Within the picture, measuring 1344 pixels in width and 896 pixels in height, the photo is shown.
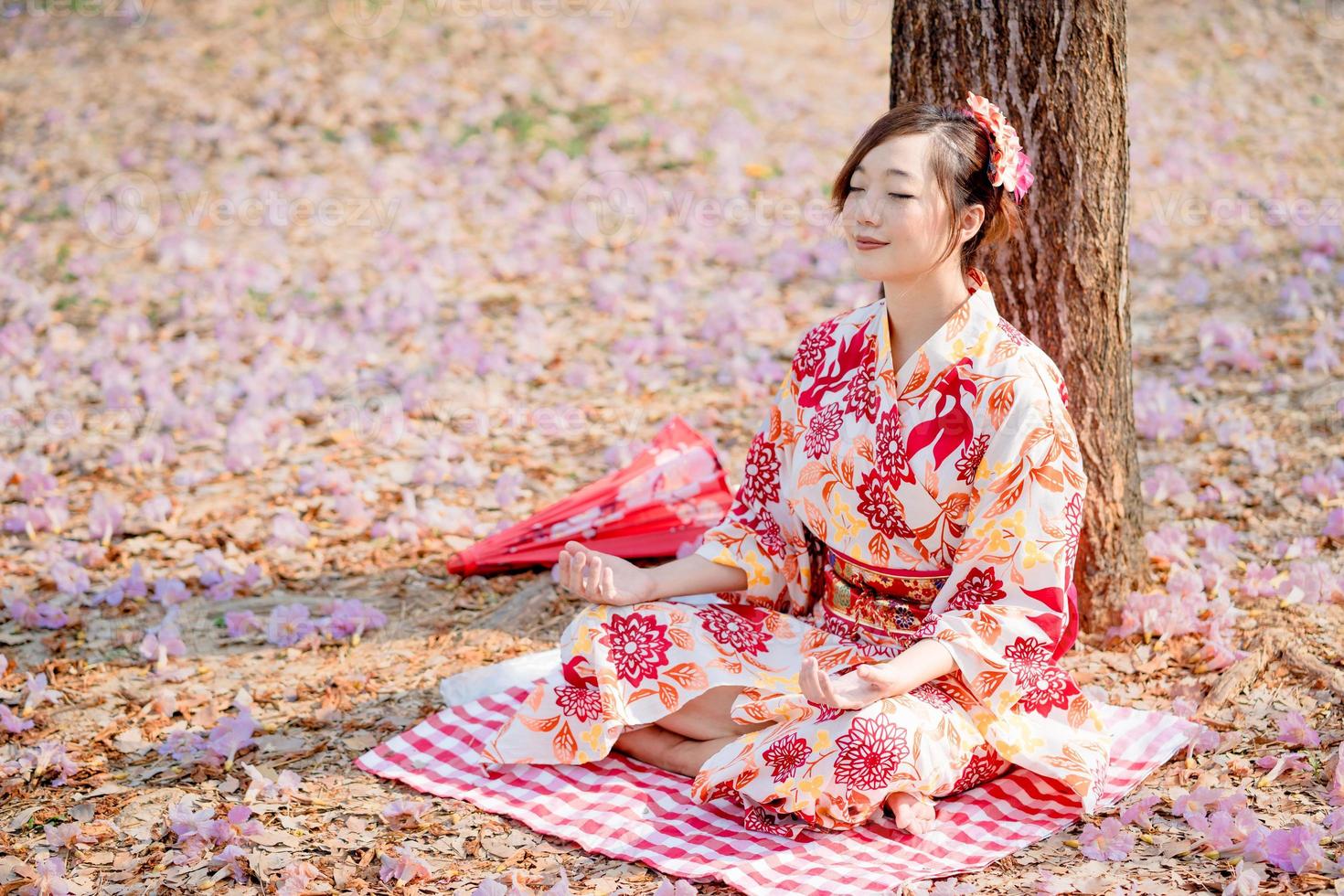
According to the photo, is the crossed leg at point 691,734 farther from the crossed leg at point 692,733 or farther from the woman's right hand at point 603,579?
the woman's right hand at point 603,579

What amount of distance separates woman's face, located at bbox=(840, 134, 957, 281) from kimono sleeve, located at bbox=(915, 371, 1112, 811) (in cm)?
37

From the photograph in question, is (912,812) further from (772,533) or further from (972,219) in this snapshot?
(972,219)

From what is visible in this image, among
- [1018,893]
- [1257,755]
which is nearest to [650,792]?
[1018,893]

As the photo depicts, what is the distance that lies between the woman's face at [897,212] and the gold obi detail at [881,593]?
70cm

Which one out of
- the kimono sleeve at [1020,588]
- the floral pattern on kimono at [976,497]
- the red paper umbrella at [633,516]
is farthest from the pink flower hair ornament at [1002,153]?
the red paper umbrella at [633,516]

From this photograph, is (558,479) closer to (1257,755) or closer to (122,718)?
(122,718)

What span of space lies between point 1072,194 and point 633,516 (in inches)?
64.7

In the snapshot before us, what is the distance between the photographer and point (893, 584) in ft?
10.1

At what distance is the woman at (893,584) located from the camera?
2.82 meters

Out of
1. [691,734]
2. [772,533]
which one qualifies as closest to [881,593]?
[772,533]

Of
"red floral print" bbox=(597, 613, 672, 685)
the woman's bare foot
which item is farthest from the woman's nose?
the woman's bare foot

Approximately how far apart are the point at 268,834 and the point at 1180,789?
208 cm

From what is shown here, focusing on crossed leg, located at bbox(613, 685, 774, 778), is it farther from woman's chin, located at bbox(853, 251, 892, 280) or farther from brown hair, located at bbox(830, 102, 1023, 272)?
brown hair, located at bbox(830, 102, 1023, 272)

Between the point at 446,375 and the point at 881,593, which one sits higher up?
the point at 446,375
